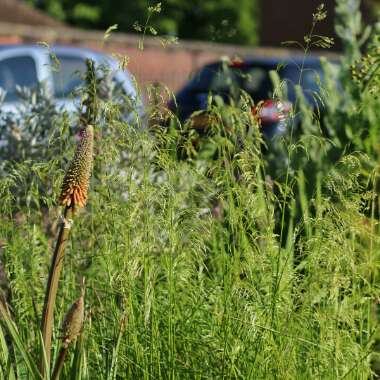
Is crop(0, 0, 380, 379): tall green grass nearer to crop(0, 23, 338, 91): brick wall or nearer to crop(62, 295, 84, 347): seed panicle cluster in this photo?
crop(62, 295, 84, 347): seed panicle cluster

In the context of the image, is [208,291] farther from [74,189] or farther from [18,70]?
[18,70]

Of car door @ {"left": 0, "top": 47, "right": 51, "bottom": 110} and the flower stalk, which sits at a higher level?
car door @ {"left": 0, "top": 47, "right": 51, "bottom": 110}

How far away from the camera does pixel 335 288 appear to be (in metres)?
2.79

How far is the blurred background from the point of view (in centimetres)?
2169

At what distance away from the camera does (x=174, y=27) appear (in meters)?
47.4

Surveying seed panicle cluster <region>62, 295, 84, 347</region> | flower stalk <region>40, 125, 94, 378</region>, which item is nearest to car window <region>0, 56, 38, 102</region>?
flower stalk <region>40, 125, 94, 378</region>

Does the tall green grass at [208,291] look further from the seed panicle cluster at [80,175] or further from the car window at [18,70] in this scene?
the car window at [18,70]

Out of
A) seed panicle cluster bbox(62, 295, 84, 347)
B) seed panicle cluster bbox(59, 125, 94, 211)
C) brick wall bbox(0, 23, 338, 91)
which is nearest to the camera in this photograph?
seed panicle cluster bbox(62, 295, 84, 347)

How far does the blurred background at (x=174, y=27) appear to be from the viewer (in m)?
21.7

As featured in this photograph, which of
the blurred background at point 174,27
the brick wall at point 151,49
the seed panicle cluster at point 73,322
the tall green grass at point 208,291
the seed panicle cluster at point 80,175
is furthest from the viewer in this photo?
the brick wall at point 151,49

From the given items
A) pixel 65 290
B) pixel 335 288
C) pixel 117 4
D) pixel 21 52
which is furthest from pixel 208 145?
pixel 117 4

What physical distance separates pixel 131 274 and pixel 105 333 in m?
0.30

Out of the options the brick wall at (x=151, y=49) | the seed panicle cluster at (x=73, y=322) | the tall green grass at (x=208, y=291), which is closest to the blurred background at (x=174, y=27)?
the brick wall at (x=151, y=49)

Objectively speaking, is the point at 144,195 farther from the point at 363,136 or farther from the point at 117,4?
the point at 117,4
